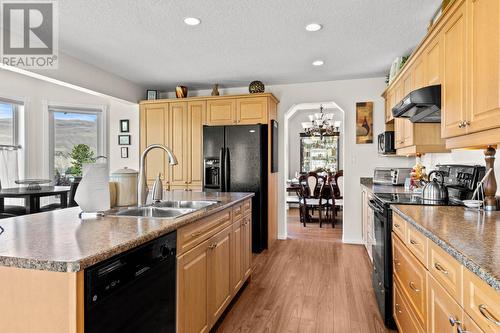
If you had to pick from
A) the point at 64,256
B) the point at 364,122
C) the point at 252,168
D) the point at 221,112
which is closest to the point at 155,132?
the point at 221,112

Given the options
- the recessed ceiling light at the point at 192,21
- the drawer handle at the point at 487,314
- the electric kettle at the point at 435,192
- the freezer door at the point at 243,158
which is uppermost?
the recessed ceiling light at the point at 192,21

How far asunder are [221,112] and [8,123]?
9.96 feet

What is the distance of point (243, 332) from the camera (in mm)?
2205

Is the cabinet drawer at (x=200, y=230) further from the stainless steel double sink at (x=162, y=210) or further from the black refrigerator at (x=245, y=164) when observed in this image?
the black refrigerator at (x=245, y=164)

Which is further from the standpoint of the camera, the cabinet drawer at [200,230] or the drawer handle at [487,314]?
the cabinet drawer at [200,230]

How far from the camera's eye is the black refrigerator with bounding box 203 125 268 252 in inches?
169

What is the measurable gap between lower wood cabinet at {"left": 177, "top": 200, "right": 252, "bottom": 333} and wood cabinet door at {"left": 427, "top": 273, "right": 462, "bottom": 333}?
1231mm

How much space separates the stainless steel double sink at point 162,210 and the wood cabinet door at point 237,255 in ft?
1.29

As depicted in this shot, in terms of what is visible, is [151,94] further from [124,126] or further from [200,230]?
[200,230]

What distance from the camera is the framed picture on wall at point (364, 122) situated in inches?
180

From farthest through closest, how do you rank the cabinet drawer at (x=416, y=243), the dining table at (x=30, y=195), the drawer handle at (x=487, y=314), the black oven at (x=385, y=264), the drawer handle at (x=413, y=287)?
the dining table at (x=30, y=195) < the black oven at (x=385, y=264) < the drawer handle at (x=413, y=287) < the cabinet drawer at (x=416, y=243) < the drawer handle at (x=487, y=314)

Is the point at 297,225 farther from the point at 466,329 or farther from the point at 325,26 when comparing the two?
the point at 466,329

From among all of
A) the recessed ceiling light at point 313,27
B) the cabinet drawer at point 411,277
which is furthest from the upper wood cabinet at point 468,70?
the recessed ceiling light at point 313,27

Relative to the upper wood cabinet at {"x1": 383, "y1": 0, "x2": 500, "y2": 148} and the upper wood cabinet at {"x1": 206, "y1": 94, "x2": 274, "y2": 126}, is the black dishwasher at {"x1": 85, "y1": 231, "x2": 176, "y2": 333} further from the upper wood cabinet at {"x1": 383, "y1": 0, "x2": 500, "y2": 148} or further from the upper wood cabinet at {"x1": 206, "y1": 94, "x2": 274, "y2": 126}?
the upper wood cabinet at {"x1": 206, "y1": 94, "x2": 274, "y2": 126}
